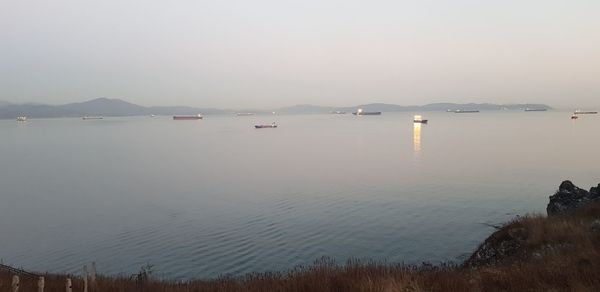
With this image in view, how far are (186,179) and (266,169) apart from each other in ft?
43.3

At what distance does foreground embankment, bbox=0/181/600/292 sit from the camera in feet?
35.9

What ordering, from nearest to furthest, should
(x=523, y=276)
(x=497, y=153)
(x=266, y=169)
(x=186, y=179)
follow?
(x=523, y=276) < (x=186, y=179) < (x=266, y=169) < (x=497, y=153)

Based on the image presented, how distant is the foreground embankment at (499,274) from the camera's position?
35.9 feet

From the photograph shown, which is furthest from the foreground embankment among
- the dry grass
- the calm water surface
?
the calm water surface

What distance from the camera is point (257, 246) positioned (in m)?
27.9

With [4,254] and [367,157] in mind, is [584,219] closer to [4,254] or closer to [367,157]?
[4,254]

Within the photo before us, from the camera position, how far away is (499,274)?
40.8 ft

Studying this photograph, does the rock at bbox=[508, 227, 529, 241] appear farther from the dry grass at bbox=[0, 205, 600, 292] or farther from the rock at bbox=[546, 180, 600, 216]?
the rock at bbox=[546, 180, 600, 216]

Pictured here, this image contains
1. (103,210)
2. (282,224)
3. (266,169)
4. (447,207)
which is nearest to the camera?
(282,224)

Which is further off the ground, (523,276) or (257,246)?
(523,276)

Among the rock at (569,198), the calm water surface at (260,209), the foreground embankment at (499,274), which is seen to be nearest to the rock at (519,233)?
the foreground embankment at (499,274)

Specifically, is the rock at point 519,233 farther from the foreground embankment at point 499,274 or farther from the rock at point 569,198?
the rock at point 569,198

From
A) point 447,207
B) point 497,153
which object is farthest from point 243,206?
point 497,153

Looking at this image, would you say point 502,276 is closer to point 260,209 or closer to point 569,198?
point 569,198
